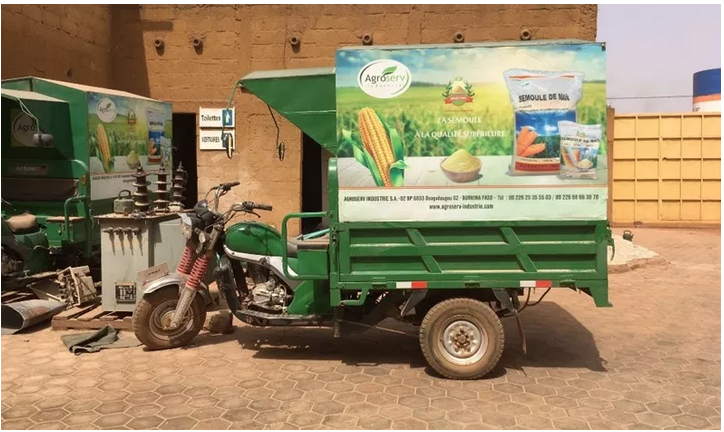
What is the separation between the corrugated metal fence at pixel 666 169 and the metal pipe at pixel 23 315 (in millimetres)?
12950

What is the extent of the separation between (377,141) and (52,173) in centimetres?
505

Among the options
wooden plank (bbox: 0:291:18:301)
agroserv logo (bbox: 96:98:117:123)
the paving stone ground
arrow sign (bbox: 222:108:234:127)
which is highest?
arrow sign (bbox: 222:108:234:127)

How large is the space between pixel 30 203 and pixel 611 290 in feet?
25.4

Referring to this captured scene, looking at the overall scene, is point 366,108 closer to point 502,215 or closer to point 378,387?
point 502,215

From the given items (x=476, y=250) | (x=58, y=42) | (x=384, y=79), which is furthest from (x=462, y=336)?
(x=58, y=42)

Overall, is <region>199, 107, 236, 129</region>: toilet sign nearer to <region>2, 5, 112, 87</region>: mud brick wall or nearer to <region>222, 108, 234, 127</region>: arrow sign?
<region>222, 108, 234, 127</region>: arrow sign

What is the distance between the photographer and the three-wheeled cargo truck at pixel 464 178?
4.70 metres

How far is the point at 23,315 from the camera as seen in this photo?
6.41 m

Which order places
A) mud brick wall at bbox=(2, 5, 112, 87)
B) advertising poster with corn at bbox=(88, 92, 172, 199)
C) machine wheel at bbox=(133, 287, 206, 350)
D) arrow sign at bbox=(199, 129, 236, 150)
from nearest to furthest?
1. machine wheel at bbox=(133, 287, 206, 350)
2. advertising poster with corn at bbox=(88, 92, 172, 199)
3. mud brick wall at bbox=(2, 5, 112, 87)
4. arrow sign at bbox=(199, 129, 236, 150)

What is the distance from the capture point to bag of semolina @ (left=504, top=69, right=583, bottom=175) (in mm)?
4664

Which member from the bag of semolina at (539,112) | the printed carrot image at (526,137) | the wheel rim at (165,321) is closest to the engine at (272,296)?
the wheel rim at (165,321)

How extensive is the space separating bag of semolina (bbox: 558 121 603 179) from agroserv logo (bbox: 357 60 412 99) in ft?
4.02

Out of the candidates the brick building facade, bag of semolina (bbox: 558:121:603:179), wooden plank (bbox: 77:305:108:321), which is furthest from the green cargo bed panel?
the brick building facade

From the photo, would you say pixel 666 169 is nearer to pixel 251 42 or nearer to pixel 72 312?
pixel 251 42
